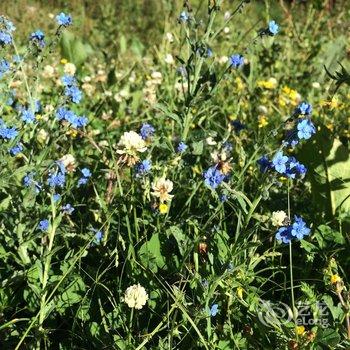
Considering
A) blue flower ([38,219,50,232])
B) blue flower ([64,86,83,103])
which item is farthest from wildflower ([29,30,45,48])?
blue flower ([38,219,50,232])

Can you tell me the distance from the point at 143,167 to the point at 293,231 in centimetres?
48

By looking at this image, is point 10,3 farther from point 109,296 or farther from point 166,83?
point 109,296

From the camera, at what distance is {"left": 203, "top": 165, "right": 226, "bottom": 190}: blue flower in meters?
1.64

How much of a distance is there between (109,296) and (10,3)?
4.12m

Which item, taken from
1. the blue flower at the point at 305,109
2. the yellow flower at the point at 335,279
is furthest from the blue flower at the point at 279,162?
the yellow flower at the point at 335,279

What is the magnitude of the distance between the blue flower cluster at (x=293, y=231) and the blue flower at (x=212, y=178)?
218 mm

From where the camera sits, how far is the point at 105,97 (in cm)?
287

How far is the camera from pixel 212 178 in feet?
5.40

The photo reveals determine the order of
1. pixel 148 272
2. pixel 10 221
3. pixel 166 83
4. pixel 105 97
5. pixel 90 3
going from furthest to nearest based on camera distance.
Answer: pixel 90 3, pixel 166 83, pixel 105 97, pixel 10 221, pixel 148 272

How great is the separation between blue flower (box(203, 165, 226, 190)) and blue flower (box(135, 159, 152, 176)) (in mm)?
188

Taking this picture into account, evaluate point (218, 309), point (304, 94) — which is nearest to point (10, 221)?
point (218, 309)

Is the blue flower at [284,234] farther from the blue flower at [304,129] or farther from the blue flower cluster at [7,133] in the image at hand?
the blue flower cluster at [7,133]

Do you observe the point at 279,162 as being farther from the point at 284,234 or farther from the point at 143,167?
the point at 143,167

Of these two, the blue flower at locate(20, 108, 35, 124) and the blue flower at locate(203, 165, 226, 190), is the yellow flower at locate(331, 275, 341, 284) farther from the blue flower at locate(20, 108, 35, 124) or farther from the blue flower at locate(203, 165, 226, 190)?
the blue flower at locate(20, 108, 35, 124)
